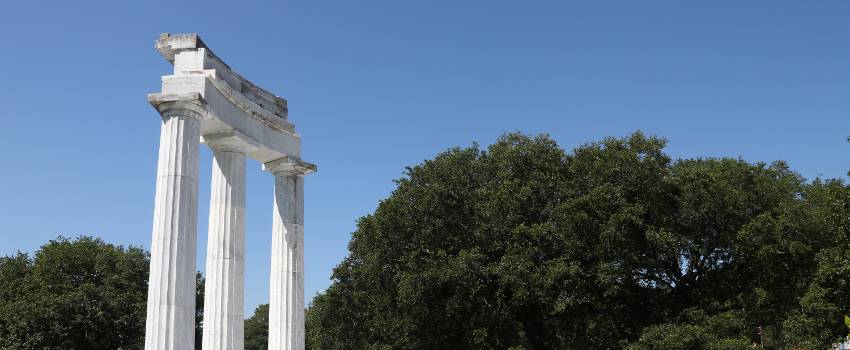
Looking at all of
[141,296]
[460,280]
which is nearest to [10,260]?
[141,296]

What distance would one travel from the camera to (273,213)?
101ft

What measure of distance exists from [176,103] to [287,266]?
9.24 metres

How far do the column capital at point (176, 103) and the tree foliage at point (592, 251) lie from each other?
65.2 ft

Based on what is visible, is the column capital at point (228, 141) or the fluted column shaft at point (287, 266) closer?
the column capital at point (228, 141)

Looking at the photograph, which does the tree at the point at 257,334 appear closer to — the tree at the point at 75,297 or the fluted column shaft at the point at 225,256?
the tree at the point at 75,297

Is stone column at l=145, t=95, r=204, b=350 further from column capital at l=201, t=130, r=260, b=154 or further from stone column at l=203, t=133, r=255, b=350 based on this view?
column capital at l=201, t=130, r=260, b=154

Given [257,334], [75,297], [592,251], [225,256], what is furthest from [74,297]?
[257,334]

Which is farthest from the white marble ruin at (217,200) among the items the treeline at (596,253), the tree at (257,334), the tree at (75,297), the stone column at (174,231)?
the tree at (257,334)

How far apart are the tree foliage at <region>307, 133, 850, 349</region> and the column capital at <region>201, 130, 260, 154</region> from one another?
15179 mm

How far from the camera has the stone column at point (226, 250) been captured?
26.2 meters

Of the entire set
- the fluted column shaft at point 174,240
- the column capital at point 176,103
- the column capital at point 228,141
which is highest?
the column capital at point 228,141

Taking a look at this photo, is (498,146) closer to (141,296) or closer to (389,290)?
(389,290)

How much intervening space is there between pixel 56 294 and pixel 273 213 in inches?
1580

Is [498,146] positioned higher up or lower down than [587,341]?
higher up
